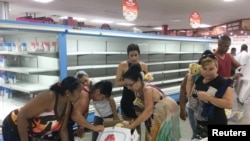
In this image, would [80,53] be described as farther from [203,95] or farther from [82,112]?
[203,95]

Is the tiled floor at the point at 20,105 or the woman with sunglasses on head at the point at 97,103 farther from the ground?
the woman with sunglasses on head at the point at 97,103

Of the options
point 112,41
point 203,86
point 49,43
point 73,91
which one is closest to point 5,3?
point 112,41

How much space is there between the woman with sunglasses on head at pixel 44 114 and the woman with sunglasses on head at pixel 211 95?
3.74 feet

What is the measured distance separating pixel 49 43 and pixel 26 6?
5.72m

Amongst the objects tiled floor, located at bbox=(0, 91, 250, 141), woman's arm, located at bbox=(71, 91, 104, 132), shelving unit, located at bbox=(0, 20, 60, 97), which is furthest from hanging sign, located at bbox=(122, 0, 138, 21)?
woman's arm, located at bbox=(71, 91, 104, 132)

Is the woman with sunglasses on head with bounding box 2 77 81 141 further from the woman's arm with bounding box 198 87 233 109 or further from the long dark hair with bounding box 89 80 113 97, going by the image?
the woman's arm with bounding box 198 87 233 109

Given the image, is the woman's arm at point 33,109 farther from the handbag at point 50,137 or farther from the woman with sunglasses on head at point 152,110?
the woman with sunglasses on head at point 152,110

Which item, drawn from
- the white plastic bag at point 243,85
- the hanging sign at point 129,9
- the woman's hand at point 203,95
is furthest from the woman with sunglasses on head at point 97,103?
the hanging sign at point 129,9

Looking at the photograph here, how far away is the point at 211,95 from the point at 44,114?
150 cm

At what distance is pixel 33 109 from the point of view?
2088 mm

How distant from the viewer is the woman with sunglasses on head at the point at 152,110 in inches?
89.0

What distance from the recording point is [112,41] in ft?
20.0

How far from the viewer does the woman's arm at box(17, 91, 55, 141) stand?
6.84 ft

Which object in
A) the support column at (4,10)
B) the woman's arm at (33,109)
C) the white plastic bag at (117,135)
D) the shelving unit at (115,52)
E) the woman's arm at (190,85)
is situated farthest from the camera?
the support column at (4,10)
